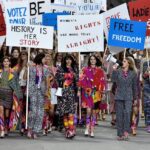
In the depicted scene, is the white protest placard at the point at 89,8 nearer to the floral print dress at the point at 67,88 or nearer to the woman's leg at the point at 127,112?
the floral print dress at the point at 67,88

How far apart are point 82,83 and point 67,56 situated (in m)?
0.62

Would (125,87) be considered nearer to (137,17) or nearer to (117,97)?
(117,97)

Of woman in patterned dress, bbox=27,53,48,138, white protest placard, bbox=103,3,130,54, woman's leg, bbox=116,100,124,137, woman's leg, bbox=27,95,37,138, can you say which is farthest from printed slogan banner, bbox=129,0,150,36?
woman's leg, bbox=27,95,37,138

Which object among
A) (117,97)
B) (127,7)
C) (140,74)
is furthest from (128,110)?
(127,7)

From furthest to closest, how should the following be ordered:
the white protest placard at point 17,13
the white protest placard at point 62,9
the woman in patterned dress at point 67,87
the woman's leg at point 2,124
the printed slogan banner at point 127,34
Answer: the white protest placard at point 62,9
the printed slogan banner at point 127,34
the white protest placard at point 17,13
the woman in patterned dress at point 67,87
the woman's leg at point 2,124

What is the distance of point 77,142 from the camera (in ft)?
37.9

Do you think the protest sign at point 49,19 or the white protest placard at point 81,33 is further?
the protest sign at point 49,19

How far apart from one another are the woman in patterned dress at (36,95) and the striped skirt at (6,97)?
0.40 meters

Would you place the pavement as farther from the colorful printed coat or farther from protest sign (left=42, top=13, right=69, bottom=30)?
protest sign (left=42, top=13, right=69, bottom=30)

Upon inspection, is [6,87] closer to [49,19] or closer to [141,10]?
[49,19]

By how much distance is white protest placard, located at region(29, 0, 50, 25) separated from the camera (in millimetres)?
14930

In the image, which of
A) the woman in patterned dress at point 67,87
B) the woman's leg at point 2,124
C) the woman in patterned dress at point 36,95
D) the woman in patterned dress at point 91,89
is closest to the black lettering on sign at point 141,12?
the woman in patterned dress at point 91,89

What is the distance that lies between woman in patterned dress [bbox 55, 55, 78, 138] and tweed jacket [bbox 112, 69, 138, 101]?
2.88 feet

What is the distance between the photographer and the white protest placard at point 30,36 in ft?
40.1
